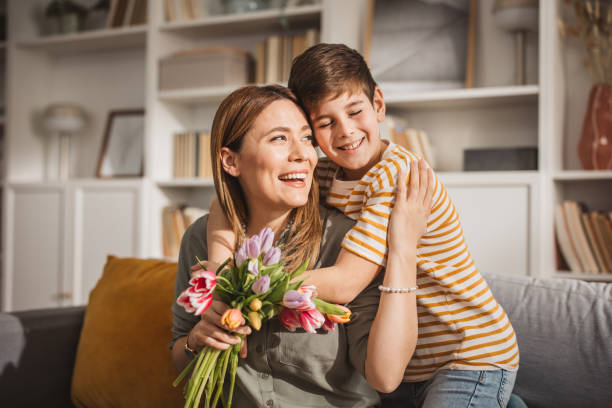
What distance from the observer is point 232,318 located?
0.95 m

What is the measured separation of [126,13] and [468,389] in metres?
3.01

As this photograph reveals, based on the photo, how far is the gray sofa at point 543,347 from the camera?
1.34 m

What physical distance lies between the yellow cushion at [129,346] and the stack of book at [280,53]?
1532mm

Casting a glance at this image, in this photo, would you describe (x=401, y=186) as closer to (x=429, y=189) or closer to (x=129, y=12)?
(x=429, y=189)

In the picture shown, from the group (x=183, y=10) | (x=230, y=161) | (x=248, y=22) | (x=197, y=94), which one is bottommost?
(x=230, y=161)

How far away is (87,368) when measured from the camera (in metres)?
1.64

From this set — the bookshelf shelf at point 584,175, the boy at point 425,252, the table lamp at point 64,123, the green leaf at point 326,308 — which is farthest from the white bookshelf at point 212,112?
the green leaf at point 326,308

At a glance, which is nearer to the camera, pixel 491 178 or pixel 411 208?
pixel 411 208

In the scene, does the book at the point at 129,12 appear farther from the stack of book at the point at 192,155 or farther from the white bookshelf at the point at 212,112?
the stack of book at the point at 192,155

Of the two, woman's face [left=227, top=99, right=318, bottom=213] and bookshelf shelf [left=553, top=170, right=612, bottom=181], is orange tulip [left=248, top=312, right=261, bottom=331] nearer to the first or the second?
woman's face [left=227, top=99, right=318, bottom=213]

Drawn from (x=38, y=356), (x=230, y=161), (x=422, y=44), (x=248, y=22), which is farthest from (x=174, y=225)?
(x=230, y=161)

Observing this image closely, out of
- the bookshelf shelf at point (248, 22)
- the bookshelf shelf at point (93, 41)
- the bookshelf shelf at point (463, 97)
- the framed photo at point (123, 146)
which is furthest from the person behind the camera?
the framed photo at point (123, 146)

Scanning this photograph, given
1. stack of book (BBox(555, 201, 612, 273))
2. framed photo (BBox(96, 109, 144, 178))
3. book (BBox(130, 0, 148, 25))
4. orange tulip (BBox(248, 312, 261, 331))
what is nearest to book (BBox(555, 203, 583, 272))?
stack of book (BBox(555, 201, 612, 273))

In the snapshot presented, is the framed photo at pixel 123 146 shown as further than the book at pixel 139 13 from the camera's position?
Yes
